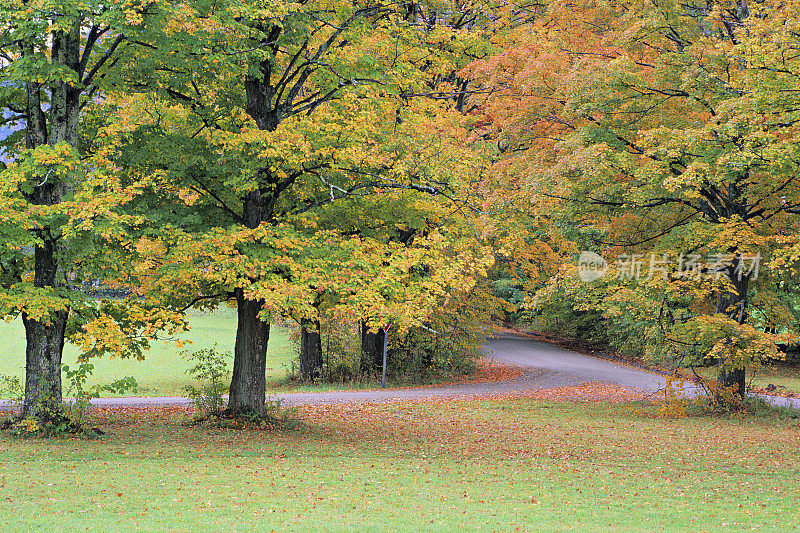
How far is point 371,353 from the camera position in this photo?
25.4 meters

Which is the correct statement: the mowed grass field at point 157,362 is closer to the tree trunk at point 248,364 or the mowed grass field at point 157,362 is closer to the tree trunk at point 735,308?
the tree trunk at point 248,364

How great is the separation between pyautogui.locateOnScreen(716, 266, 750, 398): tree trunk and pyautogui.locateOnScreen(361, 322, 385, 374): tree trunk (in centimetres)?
1180

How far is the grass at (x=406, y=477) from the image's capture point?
7.49 meters

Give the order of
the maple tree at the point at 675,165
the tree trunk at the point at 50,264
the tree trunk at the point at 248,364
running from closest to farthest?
the tree trunk at the point at 50,264, the tree trunk at the point at 248,364, the maple tree at the point at 675,165

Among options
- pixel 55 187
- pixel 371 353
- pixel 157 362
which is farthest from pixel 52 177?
pixel 157 362

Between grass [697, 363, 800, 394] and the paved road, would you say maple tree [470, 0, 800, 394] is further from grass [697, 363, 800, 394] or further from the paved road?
grass [697, 363, 800, 394]

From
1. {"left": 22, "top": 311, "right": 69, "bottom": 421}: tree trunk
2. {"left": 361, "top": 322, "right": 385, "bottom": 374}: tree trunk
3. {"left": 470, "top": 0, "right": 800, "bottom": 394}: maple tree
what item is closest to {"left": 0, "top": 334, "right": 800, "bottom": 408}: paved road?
{"left": 361, "top": 322, "right": 385, "bottom": 374}: tree trunk

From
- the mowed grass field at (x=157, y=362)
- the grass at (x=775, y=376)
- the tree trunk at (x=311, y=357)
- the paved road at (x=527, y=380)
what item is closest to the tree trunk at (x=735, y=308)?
the paved road at (x=527, y=380)

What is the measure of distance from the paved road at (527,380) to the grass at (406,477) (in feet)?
12.5

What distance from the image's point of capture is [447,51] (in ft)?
66.6

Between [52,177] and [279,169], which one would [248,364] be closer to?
[279,169]

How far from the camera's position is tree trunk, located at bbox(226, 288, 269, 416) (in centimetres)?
1395

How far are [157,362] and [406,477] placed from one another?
88.1ft

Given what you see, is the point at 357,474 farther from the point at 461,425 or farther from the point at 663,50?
the point at 663,50
